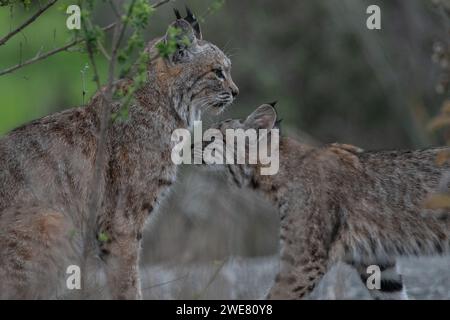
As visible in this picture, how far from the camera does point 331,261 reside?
7.75 m

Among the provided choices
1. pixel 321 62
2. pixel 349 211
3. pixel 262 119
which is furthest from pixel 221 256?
pixel 321 62

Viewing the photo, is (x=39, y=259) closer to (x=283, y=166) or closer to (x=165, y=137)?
(x=165, y=137)

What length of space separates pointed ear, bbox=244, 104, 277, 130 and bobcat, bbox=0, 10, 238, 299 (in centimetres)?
25

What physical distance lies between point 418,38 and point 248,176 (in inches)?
403

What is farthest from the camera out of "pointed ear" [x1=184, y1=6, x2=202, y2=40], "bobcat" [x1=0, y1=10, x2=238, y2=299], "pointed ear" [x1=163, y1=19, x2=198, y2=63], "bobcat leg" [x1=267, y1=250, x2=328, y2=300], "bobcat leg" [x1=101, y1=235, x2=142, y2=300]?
"pointed ear" [x1=184, y1=6, x2=202, y2=40]

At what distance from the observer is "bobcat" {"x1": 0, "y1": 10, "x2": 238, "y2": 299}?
286 inches

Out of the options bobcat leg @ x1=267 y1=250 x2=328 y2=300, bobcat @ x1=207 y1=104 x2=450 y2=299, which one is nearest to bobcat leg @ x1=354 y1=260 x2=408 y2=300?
bobcat @ x1=207 y1=104 x2=450 y2=299

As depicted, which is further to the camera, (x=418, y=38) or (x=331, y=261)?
(x=418, y=38)

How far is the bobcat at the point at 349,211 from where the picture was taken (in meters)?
7.63

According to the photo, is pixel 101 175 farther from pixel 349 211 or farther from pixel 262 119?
pixel 349 211

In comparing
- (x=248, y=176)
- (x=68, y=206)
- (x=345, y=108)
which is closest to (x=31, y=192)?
(x=68, y=206)

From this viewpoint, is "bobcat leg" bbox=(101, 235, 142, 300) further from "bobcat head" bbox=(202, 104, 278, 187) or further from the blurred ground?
"bobcat head" bbox=(202, 104, 278, 187)

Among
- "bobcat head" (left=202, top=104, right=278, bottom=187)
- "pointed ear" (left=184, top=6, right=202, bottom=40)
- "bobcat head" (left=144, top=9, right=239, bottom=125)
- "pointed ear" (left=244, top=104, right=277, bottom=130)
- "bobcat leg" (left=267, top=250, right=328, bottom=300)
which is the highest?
"pointed ear" (left=184, top=6, right=202, bottom=40)

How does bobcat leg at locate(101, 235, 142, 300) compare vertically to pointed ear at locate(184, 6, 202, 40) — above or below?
below
